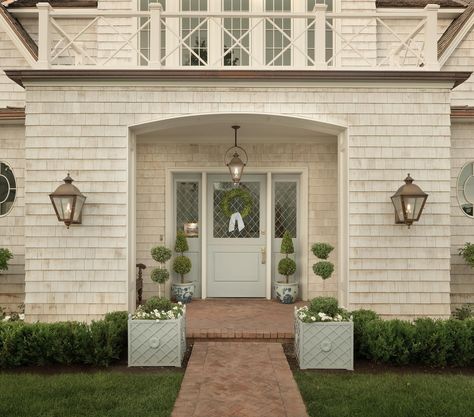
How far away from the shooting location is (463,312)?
7121mm

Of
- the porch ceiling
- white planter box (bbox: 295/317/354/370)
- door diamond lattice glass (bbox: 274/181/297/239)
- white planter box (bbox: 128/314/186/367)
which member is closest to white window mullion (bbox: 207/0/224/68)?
the porch ceiling

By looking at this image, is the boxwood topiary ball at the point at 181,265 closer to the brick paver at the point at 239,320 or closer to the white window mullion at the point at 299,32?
the brick paver at the point at 239,320

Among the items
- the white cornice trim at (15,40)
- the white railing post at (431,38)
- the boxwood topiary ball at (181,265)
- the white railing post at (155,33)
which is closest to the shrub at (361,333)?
the boxwood topiary ball at (181,265)

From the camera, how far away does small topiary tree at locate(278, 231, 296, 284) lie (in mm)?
8055

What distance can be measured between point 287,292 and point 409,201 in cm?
300

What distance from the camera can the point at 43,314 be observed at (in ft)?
20.4

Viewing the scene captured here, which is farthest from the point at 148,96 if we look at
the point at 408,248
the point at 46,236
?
the point at 408,248

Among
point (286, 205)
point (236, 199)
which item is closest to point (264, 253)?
point (286, 205)

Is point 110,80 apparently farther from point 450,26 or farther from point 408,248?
point 450,26

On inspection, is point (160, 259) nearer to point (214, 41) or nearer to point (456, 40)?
point (214, 41)

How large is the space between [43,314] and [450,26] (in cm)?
960

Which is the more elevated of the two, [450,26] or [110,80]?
[450,26]

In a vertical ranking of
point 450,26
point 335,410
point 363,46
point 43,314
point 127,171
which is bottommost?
point 335,410

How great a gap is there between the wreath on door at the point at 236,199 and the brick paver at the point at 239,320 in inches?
66.6
